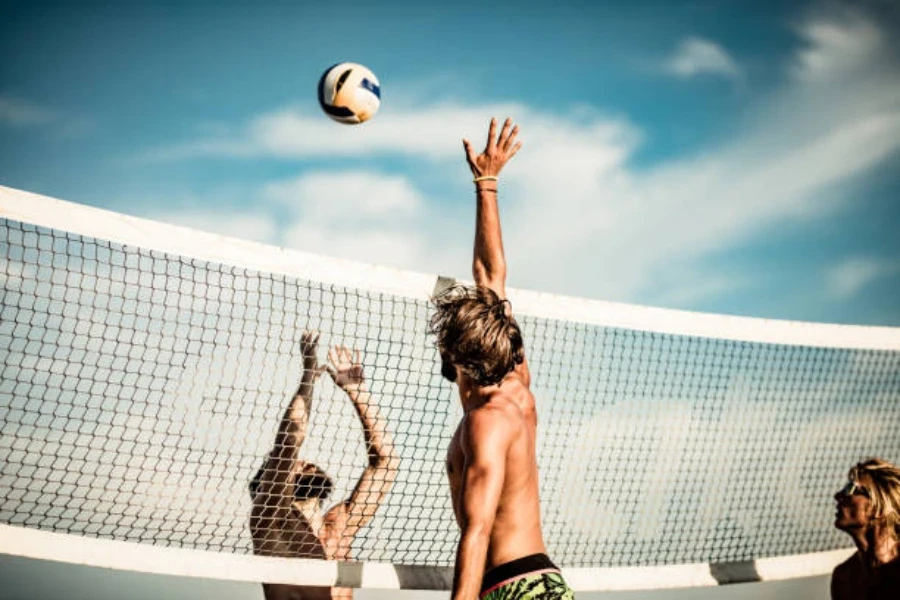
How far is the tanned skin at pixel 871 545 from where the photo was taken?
5.73m

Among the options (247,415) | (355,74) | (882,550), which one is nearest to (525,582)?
(247,415)

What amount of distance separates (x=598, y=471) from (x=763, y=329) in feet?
7.06

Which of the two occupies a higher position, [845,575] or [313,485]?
[313,485]

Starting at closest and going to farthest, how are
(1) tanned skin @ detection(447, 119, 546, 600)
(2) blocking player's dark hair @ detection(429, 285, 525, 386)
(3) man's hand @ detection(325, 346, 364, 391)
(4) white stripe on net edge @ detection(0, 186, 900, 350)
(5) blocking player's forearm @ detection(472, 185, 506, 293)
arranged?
(1) tanned skin @ detection(447, 119, 546, 600) → (2) blocking player's dark hair @ detection(429, 285, 525, 386) → (4) white stripe on net edge @ detection(0, 186, 900, 350) → (5) blocking player's forearm @ detection(472, 185, 506, 293) → (3) man's hand @ detection(325, 346, 364, 391)

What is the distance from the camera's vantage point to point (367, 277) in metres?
5.27

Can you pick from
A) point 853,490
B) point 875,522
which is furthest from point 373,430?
point 875,522

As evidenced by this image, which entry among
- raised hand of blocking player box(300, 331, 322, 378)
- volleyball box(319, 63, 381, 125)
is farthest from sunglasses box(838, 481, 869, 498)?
volleyball box(319, 63, 381, 125)

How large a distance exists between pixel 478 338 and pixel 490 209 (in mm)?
1488

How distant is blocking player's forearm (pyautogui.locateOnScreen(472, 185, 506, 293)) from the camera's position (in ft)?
16.5

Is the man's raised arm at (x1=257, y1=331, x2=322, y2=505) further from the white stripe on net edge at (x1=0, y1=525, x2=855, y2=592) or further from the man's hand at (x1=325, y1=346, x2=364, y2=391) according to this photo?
the white stripe on net edge at (x1=0, y1=525, x2=855, y2=592)

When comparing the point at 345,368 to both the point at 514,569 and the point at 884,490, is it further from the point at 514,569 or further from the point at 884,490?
the point at 884,490

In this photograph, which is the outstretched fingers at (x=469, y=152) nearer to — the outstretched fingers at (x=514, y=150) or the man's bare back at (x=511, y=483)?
the outstretched fingers at (x=514, y=150)

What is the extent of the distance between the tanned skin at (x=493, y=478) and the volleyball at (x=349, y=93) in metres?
2.70

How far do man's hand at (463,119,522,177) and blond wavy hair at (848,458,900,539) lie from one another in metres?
3.98
